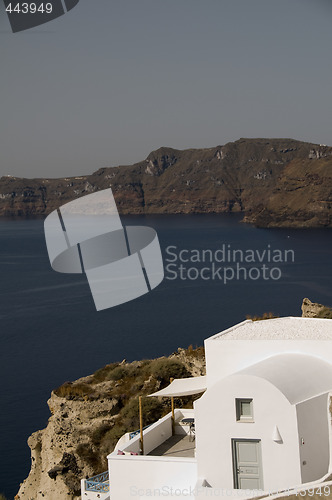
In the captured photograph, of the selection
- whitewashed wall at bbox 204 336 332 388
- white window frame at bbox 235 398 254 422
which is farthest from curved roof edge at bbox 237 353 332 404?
white window frame at bbox 235 398 254 422

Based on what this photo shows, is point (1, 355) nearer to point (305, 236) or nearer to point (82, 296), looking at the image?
point (82, 296)

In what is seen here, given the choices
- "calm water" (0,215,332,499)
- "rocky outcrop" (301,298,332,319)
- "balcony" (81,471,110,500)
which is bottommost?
"calm water" (0,215,332,499)

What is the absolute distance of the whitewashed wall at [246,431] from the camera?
11.7 meters

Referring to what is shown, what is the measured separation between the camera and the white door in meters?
12.0

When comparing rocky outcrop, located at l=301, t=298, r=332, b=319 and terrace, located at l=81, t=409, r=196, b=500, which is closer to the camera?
terrace, located at l=81, t=409, r=196, b=500

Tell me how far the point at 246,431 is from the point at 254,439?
0.68 ft

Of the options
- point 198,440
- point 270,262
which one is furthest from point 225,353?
point 270,262

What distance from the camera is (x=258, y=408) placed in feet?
39.2

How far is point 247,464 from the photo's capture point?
39.7 feet

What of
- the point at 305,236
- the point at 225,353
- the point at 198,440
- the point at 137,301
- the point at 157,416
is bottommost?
the point at 305,236

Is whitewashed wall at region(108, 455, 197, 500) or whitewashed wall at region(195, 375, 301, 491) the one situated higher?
whitewashed wall at region(195, 375, 301, 491)

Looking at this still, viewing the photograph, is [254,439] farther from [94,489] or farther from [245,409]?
[94,489]

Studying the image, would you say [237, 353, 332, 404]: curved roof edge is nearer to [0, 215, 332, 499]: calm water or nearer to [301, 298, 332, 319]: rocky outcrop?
[301, 298, 332, 319]: rocky outcrop

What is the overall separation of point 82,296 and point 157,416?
6333 cm
